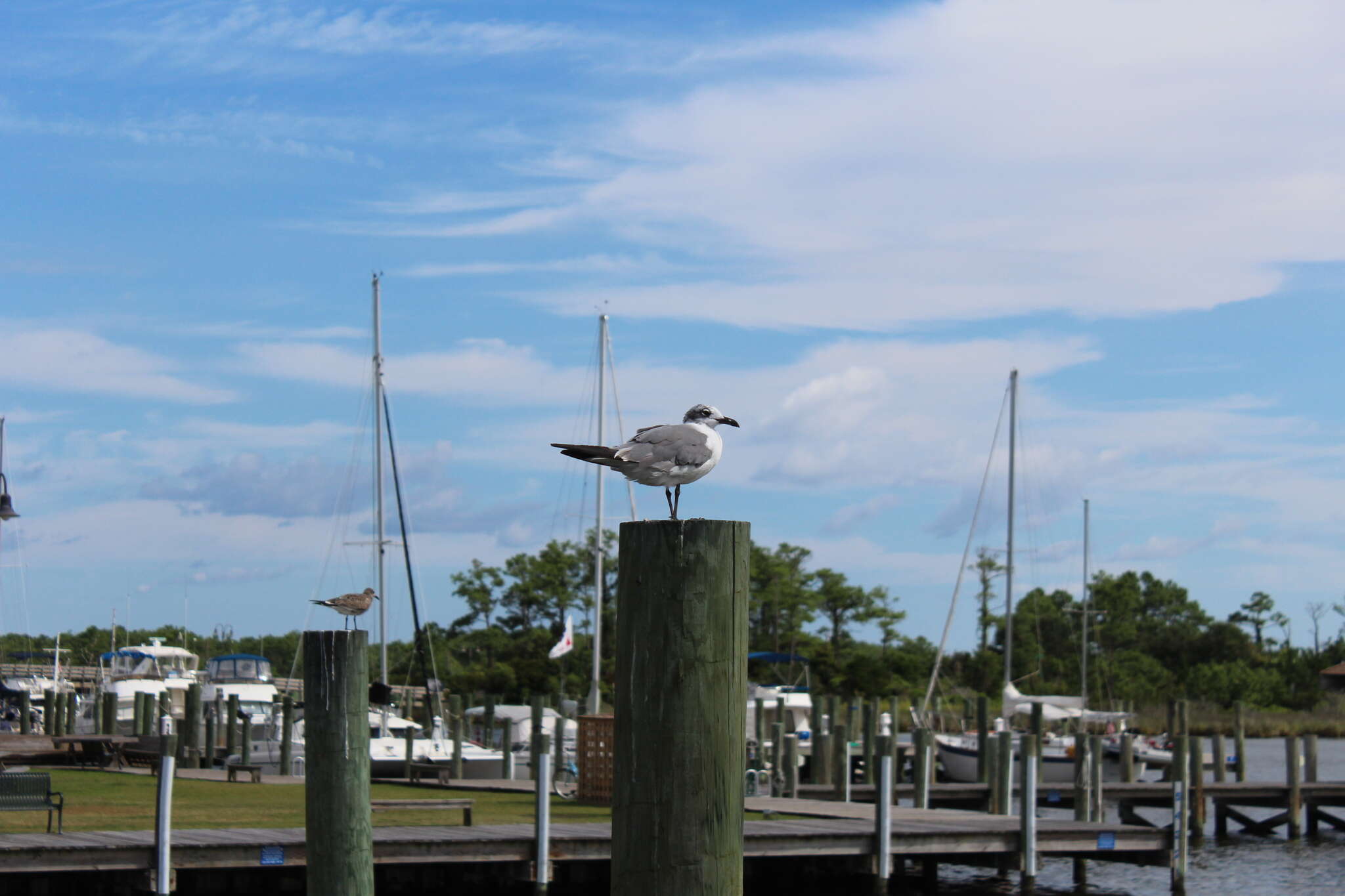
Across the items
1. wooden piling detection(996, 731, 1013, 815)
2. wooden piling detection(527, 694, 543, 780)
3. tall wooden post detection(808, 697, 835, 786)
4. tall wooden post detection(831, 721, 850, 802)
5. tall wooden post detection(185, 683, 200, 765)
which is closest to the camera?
wooden piling detection(527, 694, 543, 780)

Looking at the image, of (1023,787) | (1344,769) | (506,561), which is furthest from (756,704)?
(506,561)

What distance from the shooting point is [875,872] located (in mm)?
18453

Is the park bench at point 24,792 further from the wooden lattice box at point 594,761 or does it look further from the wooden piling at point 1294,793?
the wooden piling at point 1294,793

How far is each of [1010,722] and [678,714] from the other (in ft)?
158

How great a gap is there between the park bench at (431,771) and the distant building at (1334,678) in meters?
25.5

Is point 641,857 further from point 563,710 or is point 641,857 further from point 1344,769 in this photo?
point 1344,769

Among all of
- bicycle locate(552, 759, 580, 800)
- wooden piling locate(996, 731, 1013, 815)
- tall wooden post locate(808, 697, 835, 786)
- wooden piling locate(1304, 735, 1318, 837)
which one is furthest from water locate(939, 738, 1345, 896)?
bicycle locate(552, 759, 580, 800)

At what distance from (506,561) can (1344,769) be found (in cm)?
3865

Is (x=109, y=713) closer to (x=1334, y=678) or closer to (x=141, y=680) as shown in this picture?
(x=141, y=680)

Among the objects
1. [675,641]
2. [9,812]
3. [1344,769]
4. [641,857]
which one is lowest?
[1344,769]

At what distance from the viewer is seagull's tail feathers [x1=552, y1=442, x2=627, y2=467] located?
5.16 m

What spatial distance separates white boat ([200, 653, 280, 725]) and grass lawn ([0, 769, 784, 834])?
15711 mm

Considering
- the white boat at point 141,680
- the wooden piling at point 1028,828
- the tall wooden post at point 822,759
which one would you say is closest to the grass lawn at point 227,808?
the wooden piling at point 1028,828

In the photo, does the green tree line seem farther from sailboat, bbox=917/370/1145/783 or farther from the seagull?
the seagull
